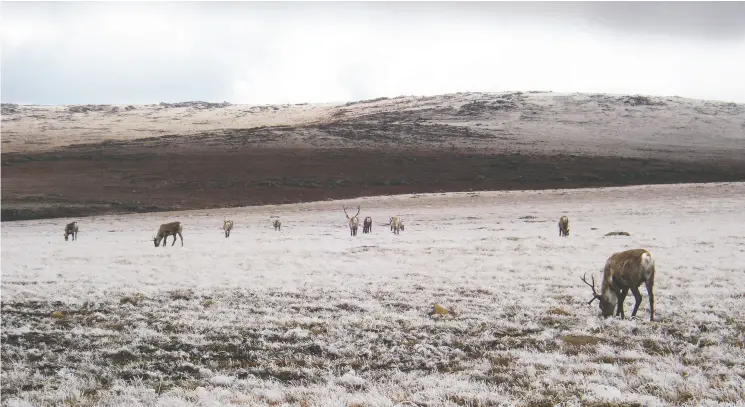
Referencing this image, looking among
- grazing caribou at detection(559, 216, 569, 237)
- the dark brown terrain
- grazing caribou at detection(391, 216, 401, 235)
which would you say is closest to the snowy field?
grazing caribou at detection(559, 216, 569, 237)

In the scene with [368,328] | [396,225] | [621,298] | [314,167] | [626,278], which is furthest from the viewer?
[314,167]

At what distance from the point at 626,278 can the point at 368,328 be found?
5564mm

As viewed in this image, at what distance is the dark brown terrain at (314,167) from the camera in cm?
6612

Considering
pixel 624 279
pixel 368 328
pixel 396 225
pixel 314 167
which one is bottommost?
pixel 368 328

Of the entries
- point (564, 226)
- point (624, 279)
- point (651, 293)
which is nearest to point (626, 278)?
point (624, 279)

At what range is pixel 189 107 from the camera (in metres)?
181

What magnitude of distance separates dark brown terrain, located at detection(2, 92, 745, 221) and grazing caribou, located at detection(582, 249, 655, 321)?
186ft

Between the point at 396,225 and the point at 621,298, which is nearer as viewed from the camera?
the point at 621,298

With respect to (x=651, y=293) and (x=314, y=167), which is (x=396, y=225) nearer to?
(x=651, y=293)

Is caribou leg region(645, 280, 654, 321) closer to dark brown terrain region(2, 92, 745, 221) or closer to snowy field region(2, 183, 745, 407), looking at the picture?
snowy field region(2, 183, 745, 407)

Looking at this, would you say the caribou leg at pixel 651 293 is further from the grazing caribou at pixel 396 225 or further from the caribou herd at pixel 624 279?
the grazing caribou at pixel 396 225

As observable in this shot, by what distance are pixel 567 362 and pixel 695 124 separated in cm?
12304

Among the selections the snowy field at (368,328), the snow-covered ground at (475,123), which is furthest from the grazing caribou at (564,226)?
the snow-covered ground at (475,123)

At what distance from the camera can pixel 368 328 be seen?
37.1 ft
